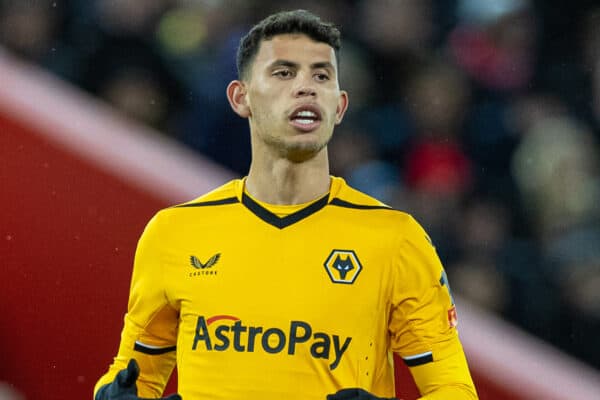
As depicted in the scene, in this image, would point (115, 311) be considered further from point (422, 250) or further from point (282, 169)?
point (422, 250)

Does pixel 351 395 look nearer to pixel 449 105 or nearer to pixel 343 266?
pixel 343 266

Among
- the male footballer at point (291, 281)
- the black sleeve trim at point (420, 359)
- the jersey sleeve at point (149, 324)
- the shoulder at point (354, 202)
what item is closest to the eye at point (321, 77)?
the male footballer at point (291, 281)

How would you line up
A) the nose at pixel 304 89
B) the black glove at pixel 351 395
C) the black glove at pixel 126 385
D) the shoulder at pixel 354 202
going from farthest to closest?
the shoulder at pixel 354 202
the nose at pixel 304 89
the black glove at pixel 126 385
the black glove at pixel 351 395

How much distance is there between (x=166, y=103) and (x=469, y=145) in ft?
4.47

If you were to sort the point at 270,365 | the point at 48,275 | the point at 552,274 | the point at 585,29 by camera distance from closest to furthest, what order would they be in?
the point at 270,365 → the point at 48,275 → the point at 552,274 → the point at 585,29

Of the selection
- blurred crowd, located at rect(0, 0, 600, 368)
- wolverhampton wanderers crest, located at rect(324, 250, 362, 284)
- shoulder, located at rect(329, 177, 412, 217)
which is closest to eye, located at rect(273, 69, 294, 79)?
shoulder, located at rect(329, 177, 412, 217)

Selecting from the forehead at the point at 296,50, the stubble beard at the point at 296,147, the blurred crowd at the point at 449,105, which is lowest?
the stubble beard at the point at 296,147

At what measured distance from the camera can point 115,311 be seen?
Result: 3271mm

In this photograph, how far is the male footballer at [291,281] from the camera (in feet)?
8.46

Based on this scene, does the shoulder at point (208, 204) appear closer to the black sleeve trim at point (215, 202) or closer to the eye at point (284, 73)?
the black sleeve trim at point (215, 202)

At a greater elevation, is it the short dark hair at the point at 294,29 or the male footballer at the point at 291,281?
the short dark hair at the point at 294,29

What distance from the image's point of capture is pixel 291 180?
8.94 ft

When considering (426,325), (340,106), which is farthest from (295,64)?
(426,325)

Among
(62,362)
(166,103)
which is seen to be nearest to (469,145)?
(166,103)
